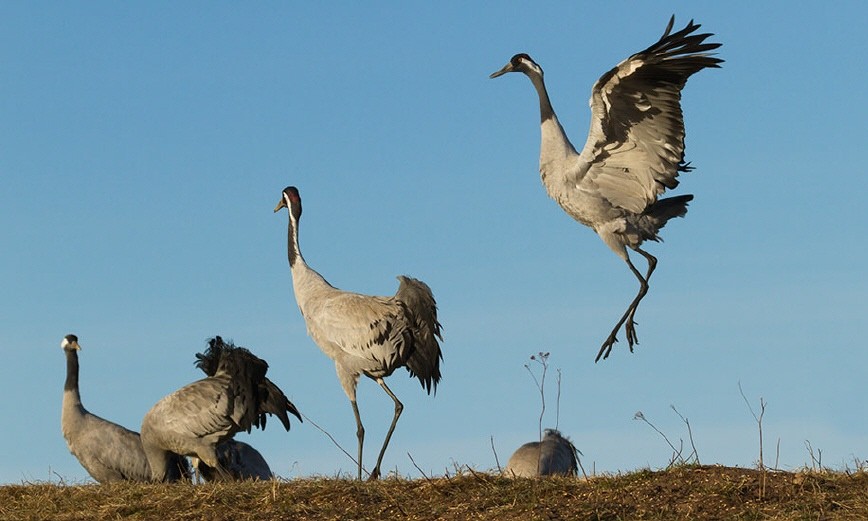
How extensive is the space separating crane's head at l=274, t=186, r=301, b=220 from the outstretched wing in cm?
301

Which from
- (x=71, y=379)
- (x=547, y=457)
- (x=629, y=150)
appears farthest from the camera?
(x=71, y=379)

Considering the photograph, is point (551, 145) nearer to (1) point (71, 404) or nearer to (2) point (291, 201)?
(2) point (291, 201)

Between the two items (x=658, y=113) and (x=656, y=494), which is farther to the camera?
(x=658, y=113)

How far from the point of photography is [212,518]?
802 cm

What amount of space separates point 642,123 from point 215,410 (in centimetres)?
505

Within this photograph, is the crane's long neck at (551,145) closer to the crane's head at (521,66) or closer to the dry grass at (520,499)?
the crane's head at (521,66)

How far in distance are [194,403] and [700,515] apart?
238 inches

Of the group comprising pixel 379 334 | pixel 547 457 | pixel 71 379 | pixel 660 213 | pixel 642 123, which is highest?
pixel 642 123

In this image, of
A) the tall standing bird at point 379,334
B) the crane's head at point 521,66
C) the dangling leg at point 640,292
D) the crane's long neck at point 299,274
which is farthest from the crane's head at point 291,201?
the dangling leg at point 640,292

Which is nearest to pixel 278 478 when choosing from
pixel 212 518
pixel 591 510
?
pixel 212 518

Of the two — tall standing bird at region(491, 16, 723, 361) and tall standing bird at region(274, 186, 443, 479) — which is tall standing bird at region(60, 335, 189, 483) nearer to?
tall standing bird at region(274, 186, 443, 479)

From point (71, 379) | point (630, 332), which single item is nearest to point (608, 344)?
point (630, 332)

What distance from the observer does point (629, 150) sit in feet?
38.1

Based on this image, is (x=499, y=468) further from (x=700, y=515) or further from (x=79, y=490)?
(x=79, y=490)
